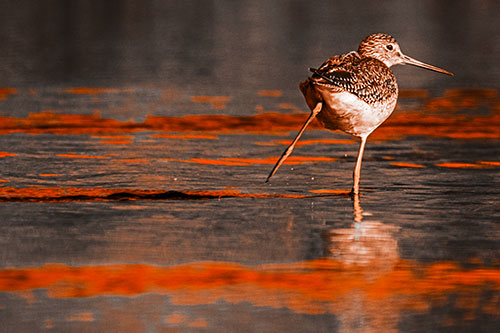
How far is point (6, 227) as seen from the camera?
936 centimetres

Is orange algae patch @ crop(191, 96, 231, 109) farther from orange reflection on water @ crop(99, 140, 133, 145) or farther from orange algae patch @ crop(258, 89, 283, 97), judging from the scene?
orange reflection on water @ crop(99, 140, 133, 145)

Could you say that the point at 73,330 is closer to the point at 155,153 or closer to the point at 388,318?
the point at 388,318

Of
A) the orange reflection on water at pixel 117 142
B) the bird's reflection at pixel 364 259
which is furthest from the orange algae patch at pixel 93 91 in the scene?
the bird's reflection at pixel 364 259

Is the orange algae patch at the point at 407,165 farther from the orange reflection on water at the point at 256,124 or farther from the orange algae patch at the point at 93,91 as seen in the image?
the orange algae patch at the point at 93,91

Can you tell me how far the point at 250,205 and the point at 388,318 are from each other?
11.3ft

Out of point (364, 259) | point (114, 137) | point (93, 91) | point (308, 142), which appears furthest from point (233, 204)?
point (93, 91)

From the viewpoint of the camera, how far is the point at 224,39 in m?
26.8

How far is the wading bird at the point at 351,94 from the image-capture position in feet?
34.1

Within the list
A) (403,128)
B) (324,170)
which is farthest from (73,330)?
(403,128)

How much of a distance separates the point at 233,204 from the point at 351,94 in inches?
52.5

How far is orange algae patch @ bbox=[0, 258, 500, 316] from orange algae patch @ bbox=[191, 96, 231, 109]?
8.62 metres

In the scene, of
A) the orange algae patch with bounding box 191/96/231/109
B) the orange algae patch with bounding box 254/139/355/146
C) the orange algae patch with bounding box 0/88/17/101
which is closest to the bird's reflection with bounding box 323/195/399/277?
the orange algae patch with bounding box 254/139/355/146

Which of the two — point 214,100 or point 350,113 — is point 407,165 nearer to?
point 350,113

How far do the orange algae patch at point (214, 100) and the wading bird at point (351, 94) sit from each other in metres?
5.35
